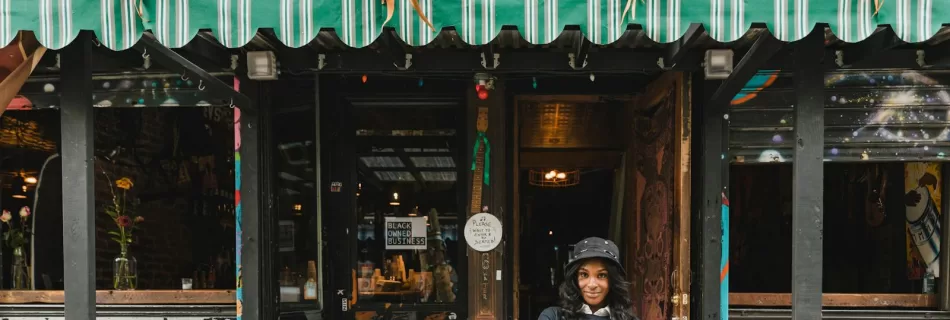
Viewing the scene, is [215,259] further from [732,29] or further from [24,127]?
[732,29]

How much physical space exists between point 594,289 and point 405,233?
3322mm

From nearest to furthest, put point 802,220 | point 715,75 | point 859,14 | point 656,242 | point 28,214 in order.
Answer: point 859,14, point 802,220, point 715,75, point 656,242, point 28,214

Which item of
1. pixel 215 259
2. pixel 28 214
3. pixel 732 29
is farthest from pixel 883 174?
pixel 28 214

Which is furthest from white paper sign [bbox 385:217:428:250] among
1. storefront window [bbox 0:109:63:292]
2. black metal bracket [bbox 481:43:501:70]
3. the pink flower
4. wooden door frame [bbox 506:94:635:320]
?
the pink flower

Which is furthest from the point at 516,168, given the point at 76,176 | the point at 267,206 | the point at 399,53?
the point at 76,176

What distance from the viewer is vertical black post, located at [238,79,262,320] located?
5461mm

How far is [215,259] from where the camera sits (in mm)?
6855

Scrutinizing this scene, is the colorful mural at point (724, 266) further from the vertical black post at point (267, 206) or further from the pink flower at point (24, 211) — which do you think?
the pink flower at point (24, 211)

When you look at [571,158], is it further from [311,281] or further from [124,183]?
[124,183]

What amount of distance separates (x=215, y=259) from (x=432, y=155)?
8.02 feet

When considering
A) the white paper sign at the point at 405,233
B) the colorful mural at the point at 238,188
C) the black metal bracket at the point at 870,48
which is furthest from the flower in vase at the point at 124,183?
the black metal bracket at the point at 870,48

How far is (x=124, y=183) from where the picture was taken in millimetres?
6738

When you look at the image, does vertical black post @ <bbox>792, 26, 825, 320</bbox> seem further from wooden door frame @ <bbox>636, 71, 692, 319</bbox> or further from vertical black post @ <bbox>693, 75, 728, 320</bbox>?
wooden door frame @ <bbox>636, 71, 692, 319</bbox>

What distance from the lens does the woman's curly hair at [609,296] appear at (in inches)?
134
